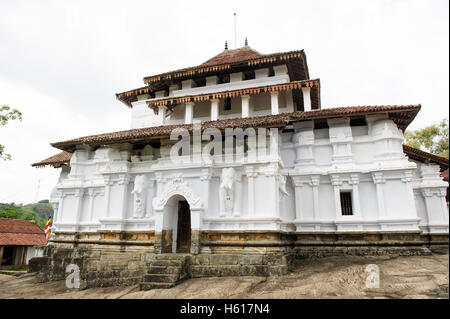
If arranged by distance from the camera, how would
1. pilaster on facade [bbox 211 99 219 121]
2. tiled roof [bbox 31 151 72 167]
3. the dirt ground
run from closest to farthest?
1. the dirt ground
2. pilaster on facade [bbox 211 99 219 121]
3. tiled roof [bbox 31 151 72 167]

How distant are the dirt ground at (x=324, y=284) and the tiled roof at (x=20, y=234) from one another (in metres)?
19.1

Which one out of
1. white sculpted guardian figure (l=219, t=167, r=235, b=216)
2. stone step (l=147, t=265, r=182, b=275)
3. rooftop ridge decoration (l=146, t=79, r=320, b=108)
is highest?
rooftop ridge decoration (l=146, t=79, r=320, b=108)

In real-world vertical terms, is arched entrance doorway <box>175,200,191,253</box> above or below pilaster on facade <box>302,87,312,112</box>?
below

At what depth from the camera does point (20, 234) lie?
29547 mm

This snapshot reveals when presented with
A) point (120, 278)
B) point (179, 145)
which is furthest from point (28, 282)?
point (179, 145)

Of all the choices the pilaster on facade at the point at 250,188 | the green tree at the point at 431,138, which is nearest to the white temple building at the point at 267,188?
the pilaster on facade at the point at 250,188


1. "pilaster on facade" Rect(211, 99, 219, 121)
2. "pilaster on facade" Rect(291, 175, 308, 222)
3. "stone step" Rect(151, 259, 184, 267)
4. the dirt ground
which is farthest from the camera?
"pilaster on facade" Rect(211, 99, 219, 121)

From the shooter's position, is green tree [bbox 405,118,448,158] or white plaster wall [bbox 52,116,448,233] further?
green tree [bbox 405,118,448,158]

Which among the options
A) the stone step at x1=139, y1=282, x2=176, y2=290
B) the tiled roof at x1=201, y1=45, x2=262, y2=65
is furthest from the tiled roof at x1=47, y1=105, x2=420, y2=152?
the tiled roof at x1=201, y1=45, x2=262, y2=65

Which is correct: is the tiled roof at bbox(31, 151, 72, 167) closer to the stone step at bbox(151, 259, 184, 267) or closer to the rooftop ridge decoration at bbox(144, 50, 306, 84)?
the rooftop ridge decoration at bbox(144, 50, 306, 84)

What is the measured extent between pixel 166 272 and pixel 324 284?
528 centimetres

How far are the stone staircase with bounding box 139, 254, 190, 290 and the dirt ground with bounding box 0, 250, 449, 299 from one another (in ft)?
0.88

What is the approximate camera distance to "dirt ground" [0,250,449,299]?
26.9ft

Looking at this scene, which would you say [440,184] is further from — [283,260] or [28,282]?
[28,282]
